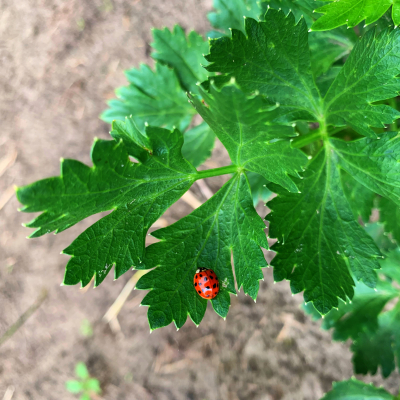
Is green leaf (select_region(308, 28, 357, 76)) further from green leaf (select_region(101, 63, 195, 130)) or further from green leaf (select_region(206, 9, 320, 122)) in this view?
green leaf (select_region(101, 63, 195, 130))

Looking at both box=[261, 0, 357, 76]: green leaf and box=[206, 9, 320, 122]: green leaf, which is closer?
box=[206, 9, 320, 122]: green leaf

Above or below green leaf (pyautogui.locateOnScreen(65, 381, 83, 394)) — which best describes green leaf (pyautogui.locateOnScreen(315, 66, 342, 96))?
above

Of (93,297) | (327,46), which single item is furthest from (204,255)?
(93,297)

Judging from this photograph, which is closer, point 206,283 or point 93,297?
point 206,283

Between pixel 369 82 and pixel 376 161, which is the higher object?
pixel 369 82

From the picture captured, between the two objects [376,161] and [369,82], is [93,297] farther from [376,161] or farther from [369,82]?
[369,82]

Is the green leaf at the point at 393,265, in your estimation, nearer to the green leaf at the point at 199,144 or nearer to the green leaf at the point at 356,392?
the green leaf at the point at 356,392

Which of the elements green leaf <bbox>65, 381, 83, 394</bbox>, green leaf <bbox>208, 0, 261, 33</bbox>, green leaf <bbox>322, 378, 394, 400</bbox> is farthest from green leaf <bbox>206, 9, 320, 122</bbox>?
green leaf <bbox>65, 381, 83, 394</bbox>

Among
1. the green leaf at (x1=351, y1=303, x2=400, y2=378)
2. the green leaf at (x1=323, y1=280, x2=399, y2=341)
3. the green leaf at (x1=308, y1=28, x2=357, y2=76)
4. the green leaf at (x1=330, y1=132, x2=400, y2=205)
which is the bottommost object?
the green leaf at (x1=351, y1=303, x2=400, y2=378)
